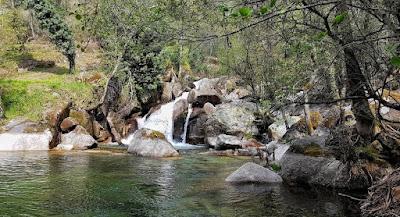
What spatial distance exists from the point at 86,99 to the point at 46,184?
1981 cm

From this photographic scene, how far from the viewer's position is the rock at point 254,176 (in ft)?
51.3

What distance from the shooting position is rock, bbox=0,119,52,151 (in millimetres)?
26484

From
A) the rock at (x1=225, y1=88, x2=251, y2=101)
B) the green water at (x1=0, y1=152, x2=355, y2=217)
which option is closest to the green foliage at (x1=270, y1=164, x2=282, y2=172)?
the green water at (x1=0, y1=152, x2=355, y2=217)

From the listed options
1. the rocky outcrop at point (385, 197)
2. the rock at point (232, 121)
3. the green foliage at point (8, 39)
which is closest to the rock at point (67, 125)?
the green foliage at point (8, 39)

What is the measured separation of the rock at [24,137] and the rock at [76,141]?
108 centimetres

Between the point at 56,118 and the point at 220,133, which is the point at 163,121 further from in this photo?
the point at 56,118

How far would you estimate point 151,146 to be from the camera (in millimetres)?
24266

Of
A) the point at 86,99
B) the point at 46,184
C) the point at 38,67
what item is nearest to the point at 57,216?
the point at 46,184

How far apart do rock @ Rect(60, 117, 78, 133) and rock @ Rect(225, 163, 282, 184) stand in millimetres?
17158

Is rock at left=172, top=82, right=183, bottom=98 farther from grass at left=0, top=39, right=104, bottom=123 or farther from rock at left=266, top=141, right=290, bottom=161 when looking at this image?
rock at left=266, top=141, right=290, bottom=161

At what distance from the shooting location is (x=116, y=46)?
31.3 metres

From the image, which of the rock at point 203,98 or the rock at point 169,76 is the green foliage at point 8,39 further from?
the rock at point 203,98

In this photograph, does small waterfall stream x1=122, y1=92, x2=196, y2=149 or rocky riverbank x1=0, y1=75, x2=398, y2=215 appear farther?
small waterfall stream x1=122, y1=92, x2=196, y2=149

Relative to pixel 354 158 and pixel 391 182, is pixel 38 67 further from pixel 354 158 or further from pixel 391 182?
pixel 391 182
